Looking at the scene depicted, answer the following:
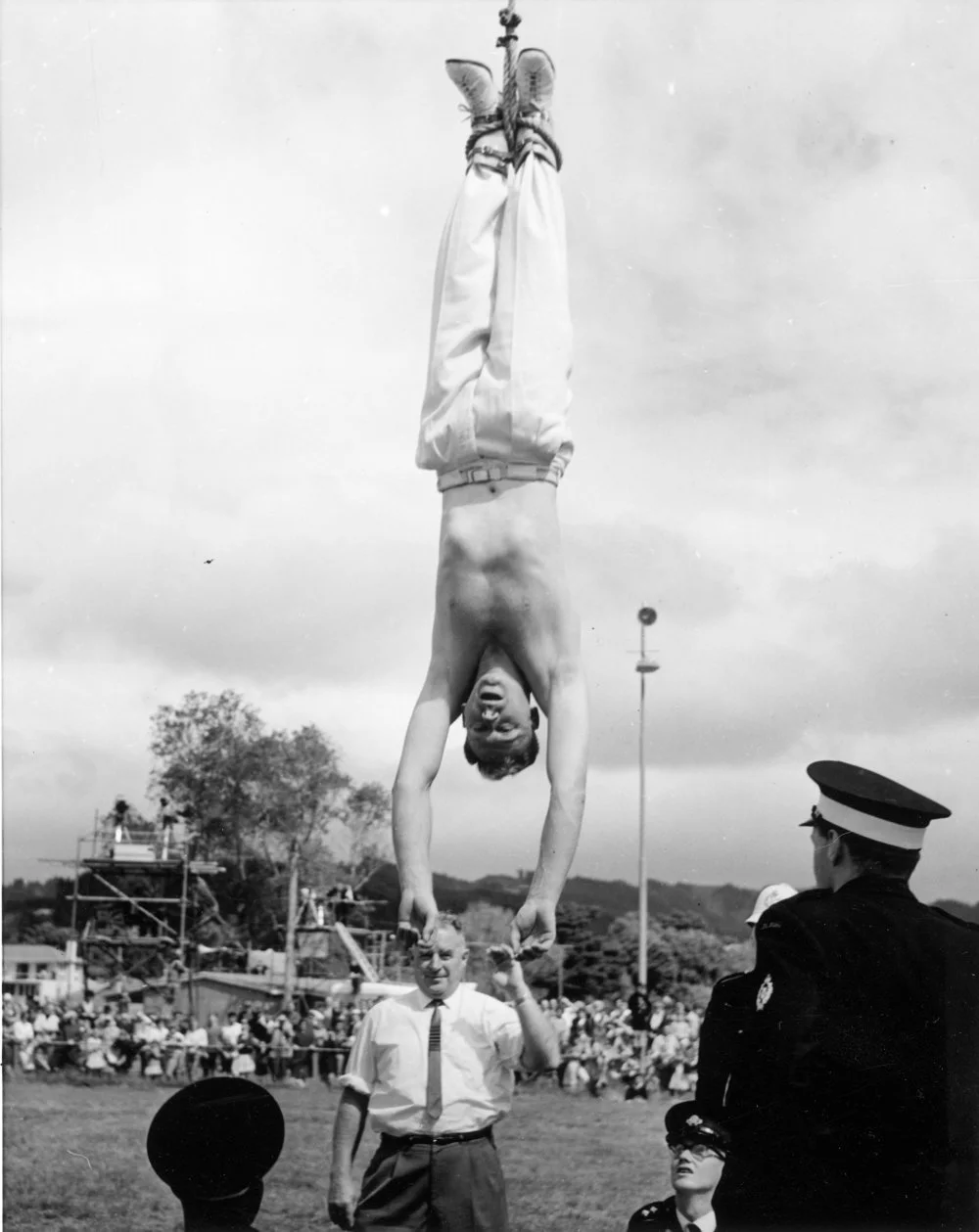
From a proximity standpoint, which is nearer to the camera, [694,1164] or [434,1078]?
[694,1164]

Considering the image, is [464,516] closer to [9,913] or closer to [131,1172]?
[131,1172]

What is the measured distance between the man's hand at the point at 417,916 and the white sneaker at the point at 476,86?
1.85 meters

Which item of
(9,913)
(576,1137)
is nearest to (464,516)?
(576,1137)

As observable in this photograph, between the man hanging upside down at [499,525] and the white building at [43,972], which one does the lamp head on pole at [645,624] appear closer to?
the man hanging upside down at [499,525]

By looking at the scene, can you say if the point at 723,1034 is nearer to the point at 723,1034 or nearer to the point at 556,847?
the point at 723,1034

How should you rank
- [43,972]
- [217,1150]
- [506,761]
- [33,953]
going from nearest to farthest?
[217,1150], [506,761], [33,953], [43,972]

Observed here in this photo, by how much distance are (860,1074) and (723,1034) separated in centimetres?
27

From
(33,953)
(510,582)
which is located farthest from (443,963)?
(33,953)

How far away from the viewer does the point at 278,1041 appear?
25.9 ft

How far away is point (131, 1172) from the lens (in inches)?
231

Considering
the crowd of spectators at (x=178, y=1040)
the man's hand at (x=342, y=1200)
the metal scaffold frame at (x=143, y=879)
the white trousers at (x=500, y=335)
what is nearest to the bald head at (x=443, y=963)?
the man's hand at (x=342, y=1200)

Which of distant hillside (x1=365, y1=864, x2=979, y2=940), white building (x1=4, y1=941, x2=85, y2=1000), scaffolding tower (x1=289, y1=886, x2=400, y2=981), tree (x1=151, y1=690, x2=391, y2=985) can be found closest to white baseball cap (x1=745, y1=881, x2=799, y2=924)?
distant hillside (x1=365, y1=864, x2=979, y2=940)

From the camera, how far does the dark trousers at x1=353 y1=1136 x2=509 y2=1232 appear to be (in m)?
3.08

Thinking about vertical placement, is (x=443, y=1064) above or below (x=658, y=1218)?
above
